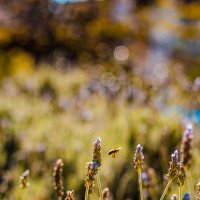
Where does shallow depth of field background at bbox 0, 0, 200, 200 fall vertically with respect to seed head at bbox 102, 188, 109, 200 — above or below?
above

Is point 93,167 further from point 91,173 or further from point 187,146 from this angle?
point 187,146

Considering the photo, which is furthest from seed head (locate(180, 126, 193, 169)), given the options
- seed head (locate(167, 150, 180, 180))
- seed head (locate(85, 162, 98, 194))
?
seed head (locate(85, 162, 98, 194))

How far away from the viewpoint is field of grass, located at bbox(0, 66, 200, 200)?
3211 millimetres

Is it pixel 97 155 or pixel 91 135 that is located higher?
pixel 91 135

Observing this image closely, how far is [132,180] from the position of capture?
3.26 metres

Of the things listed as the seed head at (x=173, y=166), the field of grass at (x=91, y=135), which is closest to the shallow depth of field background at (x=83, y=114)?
the field of grass at (x=91, y=135)

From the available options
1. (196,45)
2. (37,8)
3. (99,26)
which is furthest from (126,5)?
(196,45)

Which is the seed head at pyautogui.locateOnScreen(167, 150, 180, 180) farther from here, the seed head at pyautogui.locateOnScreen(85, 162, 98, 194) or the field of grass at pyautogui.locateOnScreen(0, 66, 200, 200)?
the field of grass at pyautogui.locateOnScreen(0, 66, 200, 200)

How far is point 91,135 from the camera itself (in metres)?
4.12

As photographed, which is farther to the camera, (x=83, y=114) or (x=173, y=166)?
(x=83, y=114)

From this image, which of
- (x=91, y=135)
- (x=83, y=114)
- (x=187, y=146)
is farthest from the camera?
(x=83, y=114)

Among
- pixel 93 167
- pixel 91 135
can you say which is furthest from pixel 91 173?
pixel 91 135

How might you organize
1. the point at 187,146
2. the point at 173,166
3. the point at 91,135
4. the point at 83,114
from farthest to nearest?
the point at 83,114
the point at 91,135
the point at 187,146
the point at 173,166

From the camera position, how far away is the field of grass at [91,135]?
321cm
